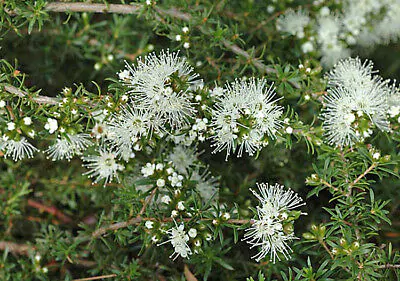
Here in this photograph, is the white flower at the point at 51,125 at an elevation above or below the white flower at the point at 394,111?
below

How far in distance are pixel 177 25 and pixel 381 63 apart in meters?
1.34

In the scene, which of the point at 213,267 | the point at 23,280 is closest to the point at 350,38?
the point at 213,267

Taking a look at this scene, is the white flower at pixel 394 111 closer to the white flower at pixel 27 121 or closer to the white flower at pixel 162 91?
the white flower at pixel 162 91

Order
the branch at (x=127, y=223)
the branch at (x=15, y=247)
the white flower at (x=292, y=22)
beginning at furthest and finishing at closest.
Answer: the white flower at (x=292, y=22) → the branch at (x=15, y=247) → the branch at (x=127, y=223)

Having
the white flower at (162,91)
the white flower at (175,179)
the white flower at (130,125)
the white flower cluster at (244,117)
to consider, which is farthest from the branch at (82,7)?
the white flower at (175,179)

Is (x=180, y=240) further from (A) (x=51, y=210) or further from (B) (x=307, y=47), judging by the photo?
(B) (x=307, y=47)

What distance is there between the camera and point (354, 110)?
73.1 inches

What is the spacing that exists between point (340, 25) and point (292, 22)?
0.83 feet

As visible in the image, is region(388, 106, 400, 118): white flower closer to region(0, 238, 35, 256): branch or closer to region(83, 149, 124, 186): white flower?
region(83, 149, 124, 186): white flower

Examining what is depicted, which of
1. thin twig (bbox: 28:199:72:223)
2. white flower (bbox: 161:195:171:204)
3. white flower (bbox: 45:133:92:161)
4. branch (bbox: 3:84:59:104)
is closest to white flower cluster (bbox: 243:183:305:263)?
white flower (bbox: 161:195:171:204)

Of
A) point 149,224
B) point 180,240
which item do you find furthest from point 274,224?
point 149,224

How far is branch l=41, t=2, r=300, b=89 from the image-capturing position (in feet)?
6.29

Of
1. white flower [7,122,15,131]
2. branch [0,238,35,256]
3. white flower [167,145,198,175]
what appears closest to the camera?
white flower [7,122,15,131]

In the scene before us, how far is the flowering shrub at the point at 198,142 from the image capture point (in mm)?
1722
